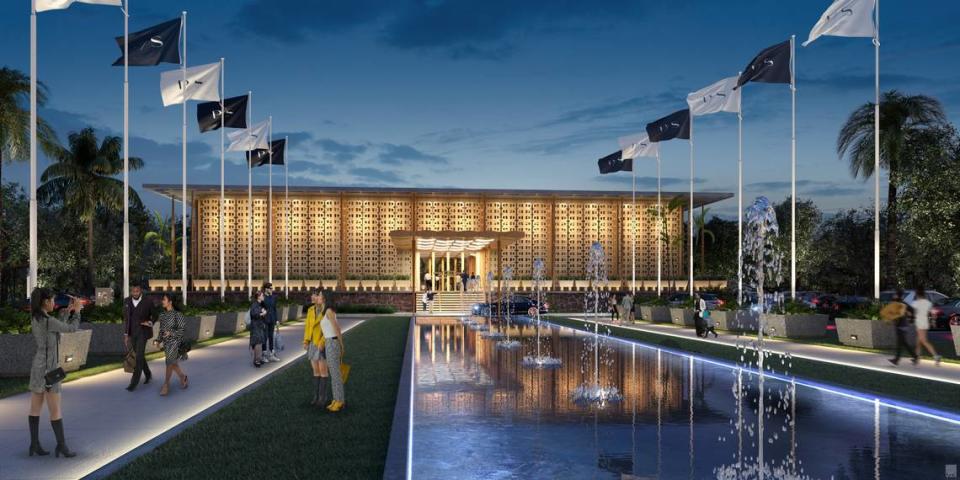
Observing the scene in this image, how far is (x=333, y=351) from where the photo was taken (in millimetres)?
11484

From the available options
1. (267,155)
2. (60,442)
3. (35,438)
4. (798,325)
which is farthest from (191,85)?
(798,325)

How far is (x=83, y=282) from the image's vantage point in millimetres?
66312

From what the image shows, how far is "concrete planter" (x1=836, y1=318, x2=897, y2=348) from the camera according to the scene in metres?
22.1

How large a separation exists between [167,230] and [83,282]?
832 inches

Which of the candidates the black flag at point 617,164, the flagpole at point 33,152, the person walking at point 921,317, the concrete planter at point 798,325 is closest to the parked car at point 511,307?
the black flag at point 617,164

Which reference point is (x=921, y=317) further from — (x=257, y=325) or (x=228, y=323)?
(x=228, y=323)

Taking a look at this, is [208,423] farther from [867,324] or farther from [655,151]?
[655,151]

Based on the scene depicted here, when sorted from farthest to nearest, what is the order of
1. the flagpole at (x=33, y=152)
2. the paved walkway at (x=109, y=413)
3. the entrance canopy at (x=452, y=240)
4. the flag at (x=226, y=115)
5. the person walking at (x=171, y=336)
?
the entrance canopy at (x=452, y=240)
the flag at (x=226, y=115)
the flagpole at (x=33, y=152)
the person walking at (x=171, y=336)
the paved walkway at (x=109, y=413)

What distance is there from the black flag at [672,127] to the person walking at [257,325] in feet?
82.5

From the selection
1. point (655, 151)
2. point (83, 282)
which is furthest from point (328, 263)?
point (655, 151)

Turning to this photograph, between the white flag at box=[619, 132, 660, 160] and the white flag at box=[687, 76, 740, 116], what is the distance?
22.8ft

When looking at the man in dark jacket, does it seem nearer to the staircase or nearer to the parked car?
the parked car

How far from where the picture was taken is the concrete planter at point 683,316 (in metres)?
34.9

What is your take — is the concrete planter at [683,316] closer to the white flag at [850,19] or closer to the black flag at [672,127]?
the black flag at [672,127]
